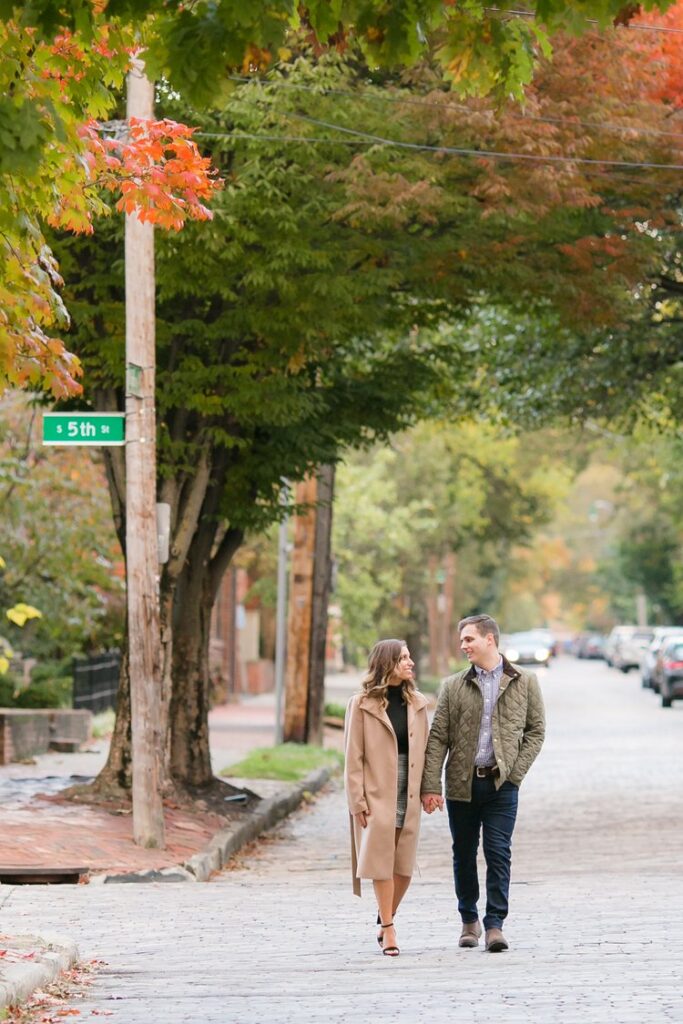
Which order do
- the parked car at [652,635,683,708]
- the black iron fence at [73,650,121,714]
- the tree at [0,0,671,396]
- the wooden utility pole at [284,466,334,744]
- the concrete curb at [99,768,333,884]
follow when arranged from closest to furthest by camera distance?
the tree at [0,0,671,396]
the concrete curb at [99,768,333,884]
the wooden utility pole at [284,466,334,744]
the black iron fence at [73,650,121,714]
the parked car at [652,635,683,708]

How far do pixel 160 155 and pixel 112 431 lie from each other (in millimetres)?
3712

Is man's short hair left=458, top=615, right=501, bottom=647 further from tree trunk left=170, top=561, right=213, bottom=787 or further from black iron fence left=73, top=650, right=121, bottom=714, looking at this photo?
black iron fence left=73, top=650, right=121, bottom=714

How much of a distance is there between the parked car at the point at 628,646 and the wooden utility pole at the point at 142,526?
196 feet

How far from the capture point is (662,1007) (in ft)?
26.0

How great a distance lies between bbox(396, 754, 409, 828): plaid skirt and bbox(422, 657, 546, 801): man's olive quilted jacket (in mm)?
115

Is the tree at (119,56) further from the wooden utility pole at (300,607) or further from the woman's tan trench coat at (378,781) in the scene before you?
the wooden utility pole at (300,607)

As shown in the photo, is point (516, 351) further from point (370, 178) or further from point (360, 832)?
point (360, 832)

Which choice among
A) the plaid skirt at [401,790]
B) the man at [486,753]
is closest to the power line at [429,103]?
the man at [486,753]

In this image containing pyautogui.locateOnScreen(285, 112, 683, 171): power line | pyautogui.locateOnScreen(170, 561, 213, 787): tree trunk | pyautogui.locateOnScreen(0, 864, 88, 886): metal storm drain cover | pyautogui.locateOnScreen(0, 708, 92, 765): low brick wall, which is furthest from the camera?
pyautogui.locateOnScreen(0, 708, 92, 765): low brick wall

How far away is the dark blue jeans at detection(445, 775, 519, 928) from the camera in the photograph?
32.6ft

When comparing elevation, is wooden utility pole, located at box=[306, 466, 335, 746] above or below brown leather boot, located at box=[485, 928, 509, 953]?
above

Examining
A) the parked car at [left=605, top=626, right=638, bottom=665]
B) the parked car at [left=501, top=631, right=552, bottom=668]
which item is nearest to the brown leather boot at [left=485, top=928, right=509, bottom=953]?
the parked car at [left=501, top=631, right=552, bottom=668]

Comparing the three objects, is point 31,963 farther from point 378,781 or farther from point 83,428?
point 83,428

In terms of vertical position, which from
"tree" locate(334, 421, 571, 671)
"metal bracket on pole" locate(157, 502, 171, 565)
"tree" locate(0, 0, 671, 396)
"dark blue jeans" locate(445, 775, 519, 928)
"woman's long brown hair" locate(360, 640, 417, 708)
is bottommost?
"dark blue jeans" locate(445, 775, 519, 928)
